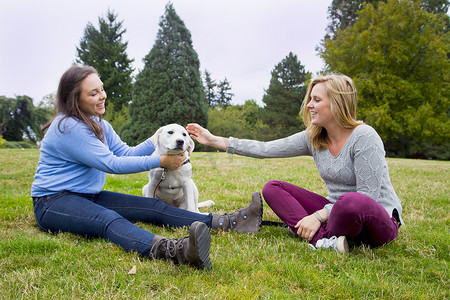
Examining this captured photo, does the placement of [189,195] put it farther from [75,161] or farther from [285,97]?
[285,97]

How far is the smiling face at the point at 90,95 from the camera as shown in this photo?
3391 mm

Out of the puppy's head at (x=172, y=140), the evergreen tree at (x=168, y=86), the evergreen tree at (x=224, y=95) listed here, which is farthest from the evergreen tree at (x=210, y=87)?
the puppy's head at (x=172, y=140)

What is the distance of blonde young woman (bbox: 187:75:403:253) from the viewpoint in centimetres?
277

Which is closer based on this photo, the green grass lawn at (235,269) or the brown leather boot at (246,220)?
the green grass lawn at (235,269)

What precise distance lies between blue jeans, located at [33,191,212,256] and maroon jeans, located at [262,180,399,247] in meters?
0.83

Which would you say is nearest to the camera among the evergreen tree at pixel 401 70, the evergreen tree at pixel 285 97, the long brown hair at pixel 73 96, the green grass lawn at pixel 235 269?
the green grass lawn at pixel 235 269

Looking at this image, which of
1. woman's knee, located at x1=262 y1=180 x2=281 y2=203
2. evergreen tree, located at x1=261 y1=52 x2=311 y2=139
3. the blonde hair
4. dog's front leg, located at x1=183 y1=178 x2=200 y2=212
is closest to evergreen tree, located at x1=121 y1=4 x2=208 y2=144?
evergreen tree, located at x1=261 y1=52 x2=311 y2=139

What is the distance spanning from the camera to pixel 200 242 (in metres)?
2.31

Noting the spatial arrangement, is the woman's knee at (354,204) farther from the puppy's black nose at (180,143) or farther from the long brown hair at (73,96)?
the long brown hair at (73,96)

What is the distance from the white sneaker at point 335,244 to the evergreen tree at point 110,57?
37006mm

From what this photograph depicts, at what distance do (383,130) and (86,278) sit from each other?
23428 millimetres

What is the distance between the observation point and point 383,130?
73.4 feet

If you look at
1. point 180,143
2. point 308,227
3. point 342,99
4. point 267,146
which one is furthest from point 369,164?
point 180,143

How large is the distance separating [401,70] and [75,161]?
24.9 meters
